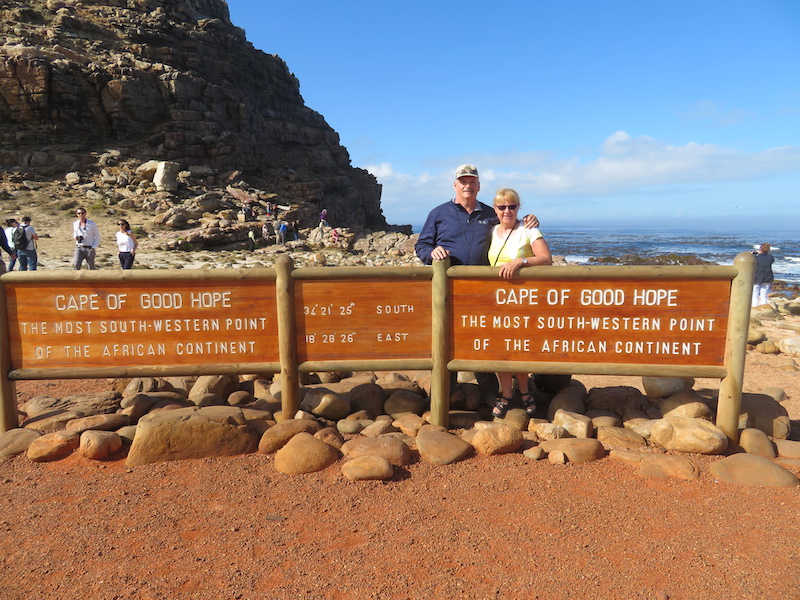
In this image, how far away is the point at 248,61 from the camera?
8200cm

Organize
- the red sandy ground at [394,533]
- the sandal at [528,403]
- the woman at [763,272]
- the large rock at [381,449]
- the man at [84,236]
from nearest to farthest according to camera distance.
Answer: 1. the red sandy ground at [394,533]
2. the large rock at [381,449]
3. the sandal at [528,403]
4. the woman at [763,272]
5. the man at [84,236]

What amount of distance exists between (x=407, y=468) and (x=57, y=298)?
11.5ft

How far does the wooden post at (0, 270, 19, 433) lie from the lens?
452cm

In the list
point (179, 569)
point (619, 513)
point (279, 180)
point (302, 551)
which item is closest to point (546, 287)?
point (619, 513)

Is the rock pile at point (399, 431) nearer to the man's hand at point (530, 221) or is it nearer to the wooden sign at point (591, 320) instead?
the wooden sign at point (591, 320)

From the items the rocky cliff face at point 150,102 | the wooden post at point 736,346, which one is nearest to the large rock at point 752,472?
the wooden post at point 736,346

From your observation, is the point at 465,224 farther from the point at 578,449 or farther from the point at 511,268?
the point at 578,449

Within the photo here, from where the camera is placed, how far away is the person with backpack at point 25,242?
526 inches

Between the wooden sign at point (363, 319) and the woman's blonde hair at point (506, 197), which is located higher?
the woman's blonde hair at point (506, 197)

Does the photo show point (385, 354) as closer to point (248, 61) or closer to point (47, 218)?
point (47, 218)

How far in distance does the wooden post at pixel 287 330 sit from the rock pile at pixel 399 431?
258 mm

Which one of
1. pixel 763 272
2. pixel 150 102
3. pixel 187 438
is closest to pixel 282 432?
pixel 187 438

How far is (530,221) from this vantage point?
455 centimetres

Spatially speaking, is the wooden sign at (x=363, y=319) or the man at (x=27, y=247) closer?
the wooden sign at (x=363, y=319)
